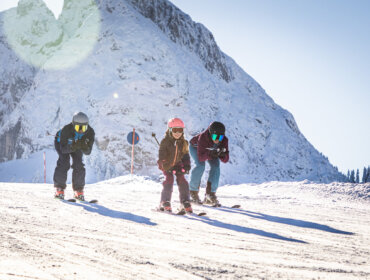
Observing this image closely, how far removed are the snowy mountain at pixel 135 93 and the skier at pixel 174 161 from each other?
13333mm

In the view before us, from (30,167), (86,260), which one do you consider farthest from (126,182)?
(30,167)

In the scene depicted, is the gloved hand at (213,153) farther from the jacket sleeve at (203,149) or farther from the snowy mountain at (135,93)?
the snowy mountain at (135,93)

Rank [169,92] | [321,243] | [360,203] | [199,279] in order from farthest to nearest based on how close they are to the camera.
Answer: [169,92] < [360,203] < [321,243] < [199,279]

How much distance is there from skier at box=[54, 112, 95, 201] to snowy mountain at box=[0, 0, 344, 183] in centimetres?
1214

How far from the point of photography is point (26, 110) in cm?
2267

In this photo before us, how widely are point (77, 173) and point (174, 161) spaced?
2019 mm

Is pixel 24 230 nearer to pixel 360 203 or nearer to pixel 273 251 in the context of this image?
pixel 273 251

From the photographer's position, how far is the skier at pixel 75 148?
17.4ft

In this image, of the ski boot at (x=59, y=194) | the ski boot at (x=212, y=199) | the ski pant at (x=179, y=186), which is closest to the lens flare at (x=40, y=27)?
the ski boot at (x=59, y=194)

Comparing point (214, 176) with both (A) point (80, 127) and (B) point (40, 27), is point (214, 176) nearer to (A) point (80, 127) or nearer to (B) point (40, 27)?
(A) point (80, 127)

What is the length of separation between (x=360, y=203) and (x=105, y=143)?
1473 centimetres

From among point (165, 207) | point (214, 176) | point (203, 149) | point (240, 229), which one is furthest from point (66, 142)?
point (240, 229)

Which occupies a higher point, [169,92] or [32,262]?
[169,92]

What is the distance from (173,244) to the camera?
2.53 meters
